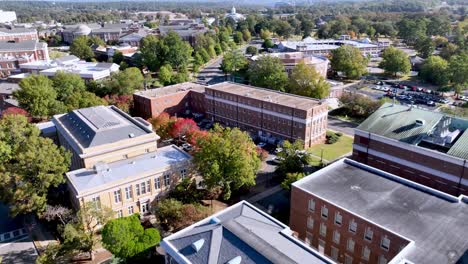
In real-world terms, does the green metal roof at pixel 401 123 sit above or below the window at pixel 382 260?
above

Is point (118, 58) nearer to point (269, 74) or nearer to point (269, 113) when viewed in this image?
point (269, 74)

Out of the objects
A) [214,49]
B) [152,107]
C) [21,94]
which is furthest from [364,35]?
[21,94]

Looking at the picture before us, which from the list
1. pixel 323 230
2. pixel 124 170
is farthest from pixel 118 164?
pixel 323 230

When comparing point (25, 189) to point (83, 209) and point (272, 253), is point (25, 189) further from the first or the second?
point (272, 253)

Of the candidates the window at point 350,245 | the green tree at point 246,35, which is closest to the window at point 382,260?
the window at point 350,245

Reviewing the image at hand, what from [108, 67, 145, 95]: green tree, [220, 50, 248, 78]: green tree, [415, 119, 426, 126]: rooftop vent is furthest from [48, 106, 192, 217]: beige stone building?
[220, 50, 248, 78]: green tree

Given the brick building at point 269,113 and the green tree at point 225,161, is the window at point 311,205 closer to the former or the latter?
the green tree at point 225,161
